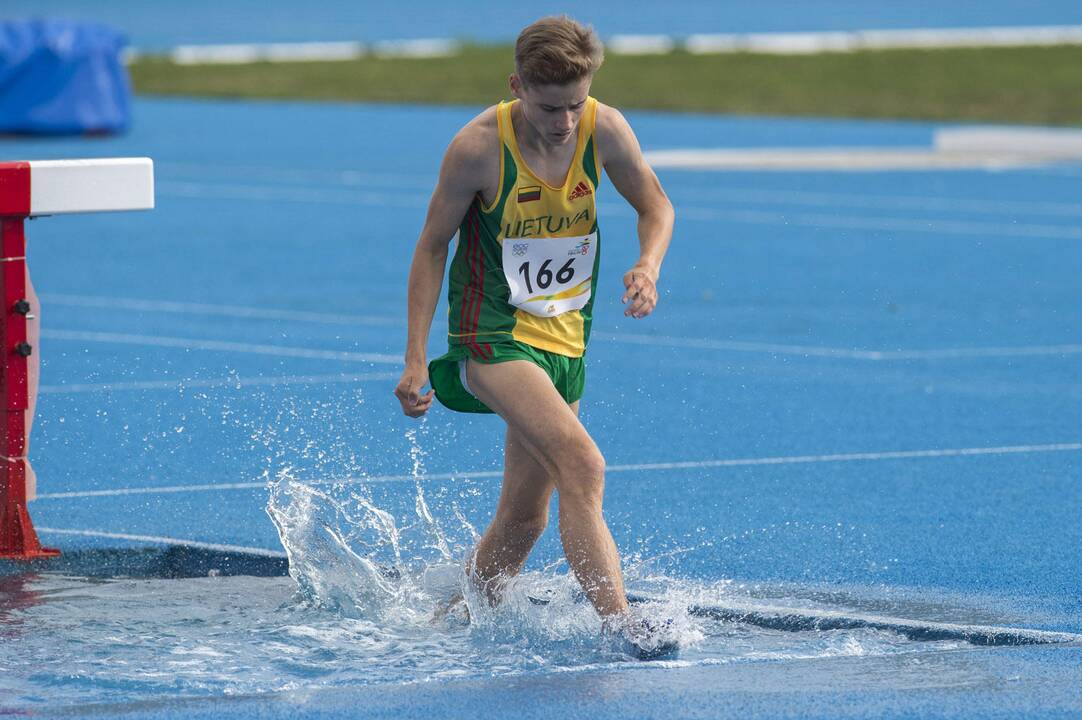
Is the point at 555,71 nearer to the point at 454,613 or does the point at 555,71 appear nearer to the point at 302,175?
the point at 454,613

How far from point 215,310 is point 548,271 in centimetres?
692

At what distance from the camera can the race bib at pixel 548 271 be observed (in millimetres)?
5656

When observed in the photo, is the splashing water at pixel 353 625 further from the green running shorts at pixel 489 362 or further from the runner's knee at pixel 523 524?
the green running shorts at pixel 489 362

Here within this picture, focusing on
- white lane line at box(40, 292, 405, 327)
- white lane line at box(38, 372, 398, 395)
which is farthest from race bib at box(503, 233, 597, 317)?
white lane line at box(40, 292, 405, 327)

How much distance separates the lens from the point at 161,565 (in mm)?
6930

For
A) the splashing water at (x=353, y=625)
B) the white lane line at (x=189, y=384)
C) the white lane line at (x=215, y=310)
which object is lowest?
the splashing water at (x=353, y=625)

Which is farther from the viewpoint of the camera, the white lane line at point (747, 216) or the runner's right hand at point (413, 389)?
the white lane line at point (747, 216)

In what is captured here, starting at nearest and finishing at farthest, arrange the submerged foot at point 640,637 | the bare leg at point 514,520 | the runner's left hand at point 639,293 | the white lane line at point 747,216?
1. the runner's left hand at point 639,293
2. the submerged foot at point 640,637
3. the bare leg at point 514,520
4. the white lane line at point 747,216

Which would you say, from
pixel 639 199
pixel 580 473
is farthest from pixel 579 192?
pixel 580 473

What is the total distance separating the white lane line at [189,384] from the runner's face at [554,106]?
450 centimetres

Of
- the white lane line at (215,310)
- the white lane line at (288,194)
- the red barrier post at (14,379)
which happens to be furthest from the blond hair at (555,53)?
the white lane line at (288,194)

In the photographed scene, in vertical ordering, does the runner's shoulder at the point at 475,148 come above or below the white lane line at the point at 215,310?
above

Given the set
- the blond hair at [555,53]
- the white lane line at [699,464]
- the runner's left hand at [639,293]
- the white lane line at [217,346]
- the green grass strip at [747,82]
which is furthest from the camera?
the green grass strip at [747,82]

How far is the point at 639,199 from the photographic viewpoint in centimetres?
585
